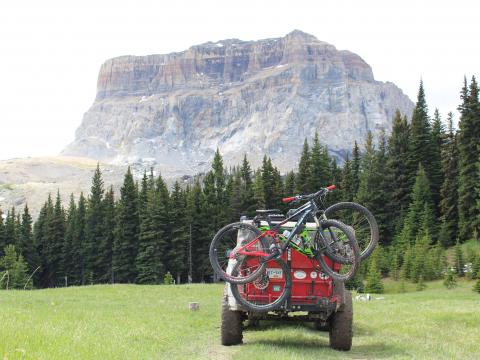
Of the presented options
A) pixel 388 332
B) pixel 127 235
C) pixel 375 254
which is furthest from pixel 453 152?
pixel 388 332

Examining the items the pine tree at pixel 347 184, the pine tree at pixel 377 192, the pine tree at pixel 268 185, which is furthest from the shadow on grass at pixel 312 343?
the pine tree at pixel 268 185

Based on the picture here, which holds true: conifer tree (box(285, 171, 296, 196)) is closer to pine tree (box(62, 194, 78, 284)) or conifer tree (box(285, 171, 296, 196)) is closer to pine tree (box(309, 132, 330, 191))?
pine tree (box(309, 132, 330, 191))

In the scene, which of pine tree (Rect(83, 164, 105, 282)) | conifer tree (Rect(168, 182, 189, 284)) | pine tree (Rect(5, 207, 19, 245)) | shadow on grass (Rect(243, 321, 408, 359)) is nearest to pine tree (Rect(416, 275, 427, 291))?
shadow on grass (Rect(243, 321, 408, 359))

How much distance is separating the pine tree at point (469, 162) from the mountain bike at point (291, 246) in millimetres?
43914

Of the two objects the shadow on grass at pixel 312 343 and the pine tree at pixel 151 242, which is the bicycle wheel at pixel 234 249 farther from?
the pine tree at pixel 151 242

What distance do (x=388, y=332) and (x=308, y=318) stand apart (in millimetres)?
4860

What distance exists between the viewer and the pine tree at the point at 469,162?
183ft

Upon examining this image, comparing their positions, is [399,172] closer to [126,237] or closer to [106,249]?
[126,237]

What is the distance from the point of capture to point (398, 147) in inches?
2906

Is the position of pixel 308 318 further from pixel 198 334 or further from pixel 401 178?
pixel 401 178

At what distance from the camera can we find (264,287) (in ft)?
45.0

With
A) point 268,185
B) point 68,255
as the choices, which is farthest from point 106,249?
point 268,185

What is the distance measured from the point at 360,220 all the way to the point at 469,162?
155ft

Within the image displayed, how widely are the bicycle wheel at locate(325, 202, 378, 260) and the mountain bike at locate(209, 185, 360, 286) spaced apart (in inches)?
27.9
